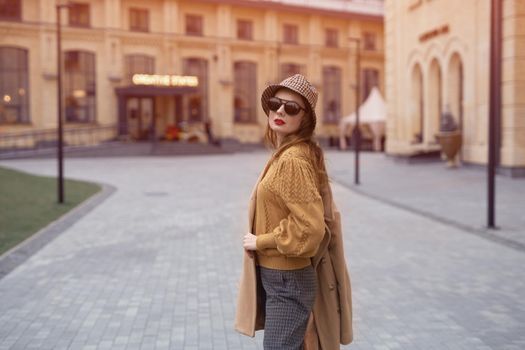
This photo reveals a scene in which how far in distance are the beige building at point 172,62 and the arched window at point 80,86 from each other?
2.3 inches

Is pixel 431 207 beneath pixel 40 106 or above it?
beneath

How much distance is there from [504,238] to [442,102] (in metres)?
17.7

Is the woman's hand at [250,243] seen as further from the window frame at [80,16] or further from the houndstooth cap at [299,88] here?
the window frame at [80,16]

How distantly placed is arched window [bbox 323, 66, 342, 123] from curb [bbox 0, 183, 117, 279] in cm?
3151

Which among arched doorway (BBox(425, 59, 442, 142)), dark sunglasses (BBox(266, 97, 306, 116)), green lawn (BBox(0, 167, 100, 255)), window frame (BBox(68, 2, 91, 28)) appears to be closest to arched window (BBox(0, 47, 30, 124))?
window frame (BBox(68, 2, 91, 28))

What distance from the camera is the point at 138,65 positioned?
3919cm

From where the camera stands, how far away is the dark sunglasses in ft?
10.2

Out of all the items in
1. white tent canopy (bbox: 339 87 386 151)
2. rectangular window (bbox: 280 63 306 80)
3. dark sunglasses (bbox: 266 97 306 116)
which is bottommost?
dark sunglasses (bbox: 266 97 306 116)

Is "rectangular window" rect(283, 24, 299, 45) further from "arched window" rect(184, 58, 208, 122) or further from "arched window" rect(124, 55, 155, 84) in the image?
"arched window" rect(124, 55, 155, 84)

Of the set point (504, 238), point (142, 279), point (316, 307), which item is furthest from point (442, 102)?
point (316, 307)

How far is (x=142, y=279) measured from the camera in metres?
7.28

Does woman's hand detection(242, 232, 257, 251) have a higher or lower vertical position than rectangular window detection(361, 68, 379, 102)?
lower

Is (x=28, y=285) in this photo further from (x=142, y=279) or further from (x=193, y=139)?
(x=193, y=139)

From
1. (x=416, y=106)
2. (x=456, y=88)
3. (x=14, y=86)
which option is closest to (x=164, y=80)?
(x=14, y=86)
